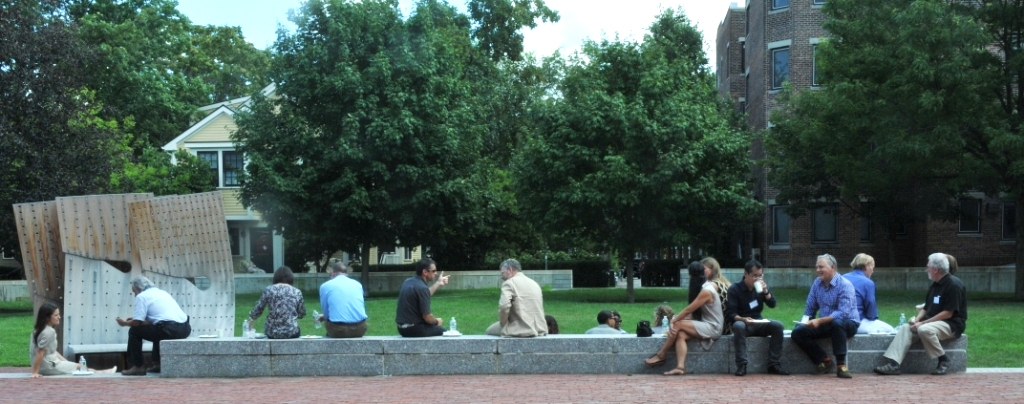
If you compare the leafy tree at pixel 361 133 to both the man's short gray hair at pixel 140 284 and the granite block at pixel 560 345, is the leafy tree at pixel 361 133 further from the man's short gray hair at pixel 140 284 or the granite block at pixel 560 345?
the granite block at pixel 560 345

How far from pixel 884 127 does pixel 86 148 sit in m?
21.6

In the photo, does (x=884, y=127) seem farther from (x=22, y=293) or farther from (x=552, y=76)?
(x=22, y=293)

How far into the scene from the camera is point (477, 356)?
525 inches

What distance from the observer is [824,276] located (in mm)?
12922

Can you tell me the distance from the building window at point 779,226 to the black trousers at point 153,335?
111 ft

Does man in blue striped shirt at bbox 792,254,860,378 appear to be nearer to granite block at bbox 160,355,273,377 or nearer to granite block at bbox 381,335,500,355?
granite block at bbox 381,335,500,355

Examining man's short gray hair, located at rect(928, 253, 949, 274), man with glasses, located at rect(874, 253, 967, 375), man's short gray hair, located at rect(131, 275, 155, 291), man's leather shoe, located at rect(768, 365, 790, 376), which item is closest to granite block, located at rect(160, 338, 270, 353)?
man's short gray hair, located at rect(131, 275, 155, 291)

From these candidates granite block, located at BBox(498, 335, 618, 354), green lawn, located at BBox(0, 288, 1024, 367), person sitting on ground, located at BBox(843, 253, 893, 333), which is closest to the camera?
granite block, located at BBox(498, 335, 618, 354)

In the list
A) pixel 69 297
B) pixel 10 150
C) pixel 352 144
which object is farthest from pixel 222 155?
pixel 69 297

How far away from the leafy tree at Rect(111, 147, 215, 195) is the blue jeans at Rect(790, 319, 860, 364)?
31.8 m

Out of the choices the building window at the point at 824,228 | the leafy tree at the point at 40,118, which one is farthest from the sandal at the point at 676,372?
the building window at the point at 824,228

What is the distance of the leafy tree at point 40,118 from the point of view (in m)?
29.4

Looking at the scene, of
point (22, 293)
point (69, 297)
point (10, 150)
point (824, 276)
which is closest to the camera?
point (824, 276)

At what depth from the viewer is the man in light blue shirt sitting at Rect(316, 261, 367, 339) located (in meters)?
13.7
